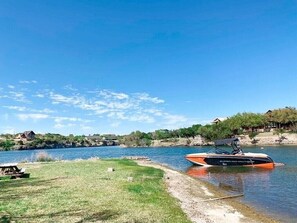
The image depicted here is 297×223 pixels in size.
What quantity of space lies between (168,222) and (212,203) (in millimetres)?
7643

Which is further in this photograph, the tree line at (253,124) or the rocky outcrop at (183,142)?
the rocky outcrop at (183,142)

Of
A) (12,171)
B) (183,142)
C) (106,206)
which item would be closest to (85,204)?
(106,206)

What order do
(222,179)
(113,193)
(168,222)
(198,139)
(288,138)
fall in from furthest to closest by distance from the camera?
(198,139)
(288,138)
(222,179)
(113,193)
(168,222)

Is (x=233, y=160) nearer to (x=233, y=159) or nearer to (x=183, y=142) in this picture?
(x=233, y=159)

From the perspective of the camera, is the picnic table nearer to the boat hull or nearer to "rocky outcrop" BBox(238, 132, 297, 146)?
the boat hull

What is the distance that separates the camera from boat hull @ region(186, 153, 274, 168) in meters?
46.7

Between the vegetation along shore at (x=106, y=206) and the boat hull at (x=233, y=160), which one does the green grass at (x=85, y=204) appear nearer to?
the vegetation along shore at (x=106, y=206)

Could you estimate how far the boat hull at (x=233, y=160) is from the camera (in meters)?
46.7

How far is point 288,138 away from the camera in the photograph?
402ft

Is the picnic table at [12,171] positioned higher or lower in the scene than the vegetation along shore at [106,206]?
higher

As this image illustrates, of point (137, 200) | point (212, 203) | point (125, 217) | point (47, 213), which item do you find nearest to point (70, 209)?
point (47, 213)

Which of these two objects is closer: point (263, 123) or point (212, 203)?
point (212, 203)

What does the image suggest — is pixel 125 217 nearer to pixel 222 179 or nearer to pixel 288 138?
pixel 222 179

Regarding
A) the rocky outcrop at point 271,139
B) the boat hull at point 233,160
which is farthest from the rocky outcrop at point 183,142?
the boat hull at point 233,160
